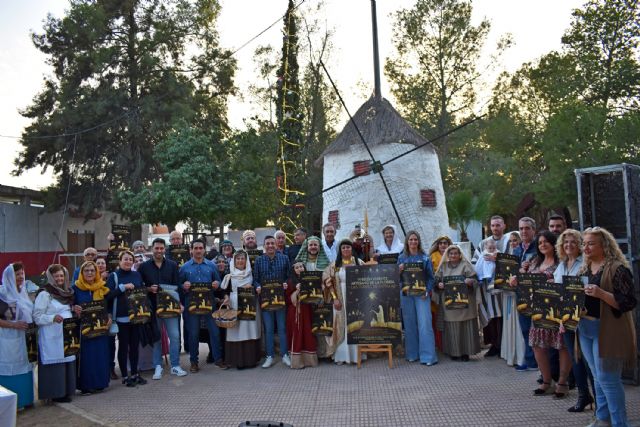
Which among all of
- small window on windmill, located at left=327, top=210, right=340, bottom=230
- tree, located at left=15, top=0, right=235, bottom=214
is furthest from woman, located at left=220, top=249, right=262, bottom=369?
tree, located at left=15, top=0, right=235, bottom=214

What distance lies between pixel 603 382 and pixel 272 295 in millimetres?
4713

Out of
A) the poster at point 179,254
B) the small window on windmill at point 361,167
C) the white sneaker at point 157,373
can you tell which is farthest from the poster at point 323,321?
the small window on windmill at point 361,167

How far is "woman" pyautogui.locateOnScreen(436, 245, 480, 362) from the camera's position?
26.0 ft

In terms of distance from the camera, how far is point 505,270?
717 centimetres

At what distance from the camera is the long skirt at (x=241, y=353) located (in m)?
8.19

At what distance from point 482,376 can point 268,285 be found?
3.34 meters

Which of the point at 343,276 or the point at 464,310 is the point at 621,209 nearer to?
the point at 464,310

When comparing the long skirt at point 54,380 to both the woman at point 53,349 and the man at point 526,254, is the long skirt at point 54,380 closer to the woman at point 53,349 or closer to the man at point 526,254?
the woman at point 53,349

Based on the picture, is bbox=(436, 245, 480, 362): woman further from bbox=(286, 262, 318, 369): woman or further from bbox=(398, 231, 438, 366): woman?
bbox=(286, 262, 318, 369): woman

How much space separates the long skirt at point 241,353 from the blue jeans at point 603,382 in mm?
4898

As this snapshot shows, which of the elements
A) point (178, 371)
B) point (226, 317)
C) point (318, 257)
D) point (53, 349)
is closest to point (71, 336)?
point (53, 349)

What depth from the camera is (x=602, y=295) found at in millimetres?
4516

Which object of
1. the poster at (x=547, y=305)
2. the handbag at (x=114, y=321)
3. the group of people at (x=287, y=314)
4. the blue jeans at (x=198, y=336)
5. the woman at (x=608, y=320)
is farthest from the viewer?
the blue jeans at (x=198, y=336)

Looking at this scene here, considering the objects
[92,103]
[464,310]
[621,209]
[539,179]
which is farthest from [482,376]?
[539,179]
